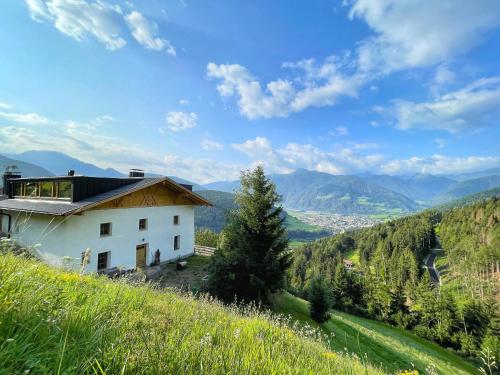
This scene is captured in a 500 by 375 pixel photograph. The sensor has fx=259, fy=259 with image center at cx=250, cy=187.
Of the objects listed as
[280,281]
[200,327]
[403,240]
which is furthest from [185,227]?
[403,240]

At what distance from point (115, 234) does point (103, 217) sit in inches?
67.1

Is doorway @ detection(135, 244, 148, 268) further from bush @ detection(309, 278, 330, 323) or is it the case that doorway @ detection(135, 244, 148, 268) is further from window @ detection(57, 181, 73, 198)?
bush @ detection(309, 278, 330, 323)

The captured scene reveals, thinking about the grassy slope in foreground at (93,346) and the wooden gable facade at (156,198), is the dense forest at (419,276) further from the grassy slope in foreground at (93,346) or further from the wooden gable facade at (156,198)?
the grassy slope in foreground at (93,346)

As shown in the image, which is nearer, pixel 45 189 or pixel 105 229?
pixel 105 229

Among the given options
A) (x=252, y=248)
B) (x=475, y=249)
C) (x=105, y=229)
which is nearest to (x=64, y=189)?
(x=105, y=229)

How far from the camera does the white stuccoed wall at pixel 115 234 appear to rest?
17.2 meters

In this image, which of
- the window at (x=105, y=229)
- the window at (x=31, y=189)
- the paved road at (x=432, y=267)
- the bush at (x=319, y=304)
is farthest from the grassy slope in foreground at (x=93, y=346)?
the paved road at (x=432, y=267)

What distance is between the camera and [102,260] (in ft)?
63.4

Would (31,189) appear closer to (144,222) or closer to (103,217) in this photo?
(103,217)

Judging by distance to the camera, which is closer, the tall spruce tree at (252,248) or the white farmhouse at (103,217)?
the tall spruce tree at (252,248)

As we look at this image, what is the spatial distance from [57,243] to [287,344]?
19.3 meters

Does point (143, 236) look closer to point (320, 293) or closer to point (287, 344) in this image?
point (320, 293)

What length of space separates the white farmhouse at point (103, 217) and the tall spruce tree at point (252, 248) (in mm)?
6743

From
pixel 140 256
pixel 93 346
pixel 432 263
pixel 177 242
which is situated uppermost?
pixel 93 346
